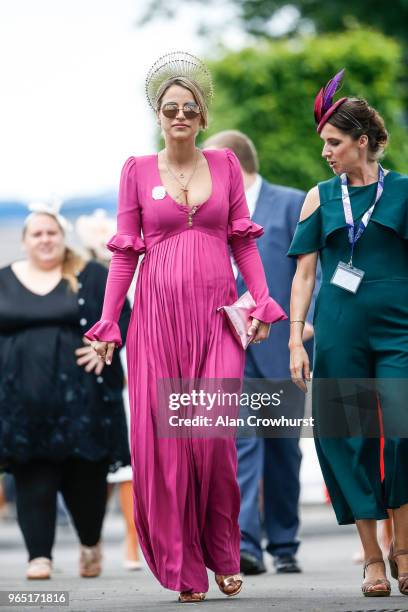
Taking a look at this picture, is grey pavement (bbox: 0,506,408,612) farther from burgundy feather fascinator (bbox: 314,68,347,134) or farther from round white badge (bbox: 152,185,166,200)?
burgundy feather fascinator (bbox: 314,68,347,134)

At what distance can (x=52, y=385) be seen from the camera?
400 inches

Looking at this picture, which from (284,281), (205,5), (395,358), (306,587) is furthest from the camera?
(205,5)

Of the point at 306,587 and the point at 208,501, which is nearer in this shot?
the point at 208,501

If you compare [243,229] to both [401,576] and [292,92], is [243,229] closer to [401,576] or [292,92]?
[401,576]

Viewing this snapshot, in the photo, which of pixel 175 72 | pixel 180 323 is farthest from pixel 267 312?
pixel 175 72

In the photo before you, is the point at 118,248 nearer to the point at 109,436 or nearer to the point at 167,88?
the point at 167,88

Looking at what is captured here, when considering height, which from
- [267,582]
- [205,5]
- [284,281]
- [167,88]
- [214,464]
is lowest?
[267,582]

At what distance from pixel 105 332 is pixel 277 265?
2.27 meters

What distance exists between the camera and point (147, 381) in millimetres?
7551

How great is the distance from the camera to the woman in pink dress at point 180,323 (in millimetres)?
7504

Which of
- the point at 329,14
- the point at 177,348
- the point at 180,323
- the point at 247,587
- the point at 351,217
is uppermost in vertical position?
the point at 329,14

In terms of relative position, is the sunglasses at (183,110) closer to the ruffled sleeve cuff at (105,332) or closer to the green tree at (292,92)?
the ruffled sleeve cuff at (105,332)

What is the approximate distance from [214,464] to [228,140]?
2.77 m

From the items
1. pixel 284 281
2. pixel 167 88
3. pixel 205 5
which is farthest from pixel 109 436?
pixel 205 5
